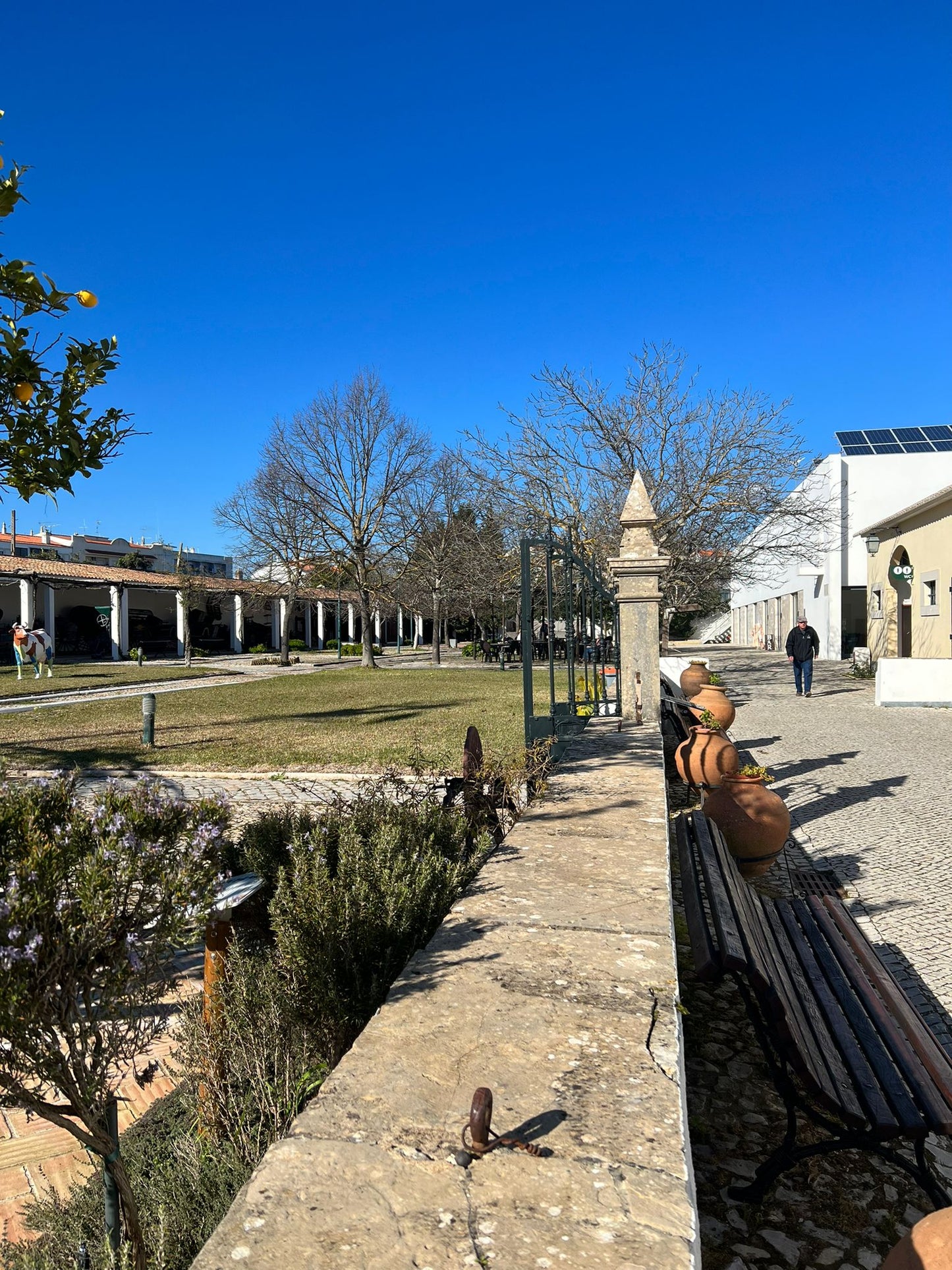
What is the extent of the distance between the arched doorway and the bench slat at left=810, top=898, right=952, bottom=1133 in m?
20.6

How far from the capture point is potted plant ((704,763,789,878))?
16.4 ft

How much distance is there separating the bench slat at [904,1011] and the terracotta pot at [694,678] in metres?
5.30

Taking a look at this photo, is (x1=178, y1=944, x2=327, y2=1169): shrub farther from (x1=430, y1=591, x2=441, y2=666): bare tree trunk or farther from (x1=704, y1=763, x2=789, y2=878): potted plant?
A: (x1=430, y1=591, x2=441, y2=666): bare tree trunk

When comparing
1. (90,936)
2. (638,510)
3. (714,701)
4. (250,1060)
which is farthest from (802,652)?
(90,936)

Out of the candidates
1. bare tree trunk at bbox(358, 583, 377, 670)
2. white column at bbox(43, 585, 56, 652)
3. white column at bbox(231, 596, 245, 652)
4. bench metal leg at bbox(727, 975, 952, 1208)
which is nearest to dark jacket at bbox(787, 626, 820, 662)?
bare tree trunk at bbox(358, 583, 377, 670)

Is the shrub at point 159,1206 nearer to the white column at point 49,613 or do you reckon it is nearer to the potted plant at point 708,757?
the potted plant at point 708,757

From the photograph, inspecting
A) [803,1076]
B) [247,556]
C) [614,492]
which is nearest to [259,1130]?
[803,1076]

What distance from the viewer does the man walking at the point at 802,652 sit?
17156mm

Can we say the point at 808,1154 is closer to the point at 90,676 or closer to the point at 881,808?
the point at 881,808

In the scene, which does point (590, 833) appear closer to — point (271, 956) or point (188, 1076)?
point (271, 956)

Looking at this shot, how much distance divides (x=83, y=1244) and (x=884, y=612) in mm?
23684

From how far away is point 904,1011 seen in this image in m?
2.69

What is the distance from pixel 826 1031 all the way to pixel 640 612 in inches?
213

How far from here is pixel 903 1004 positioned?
8.96 ft
